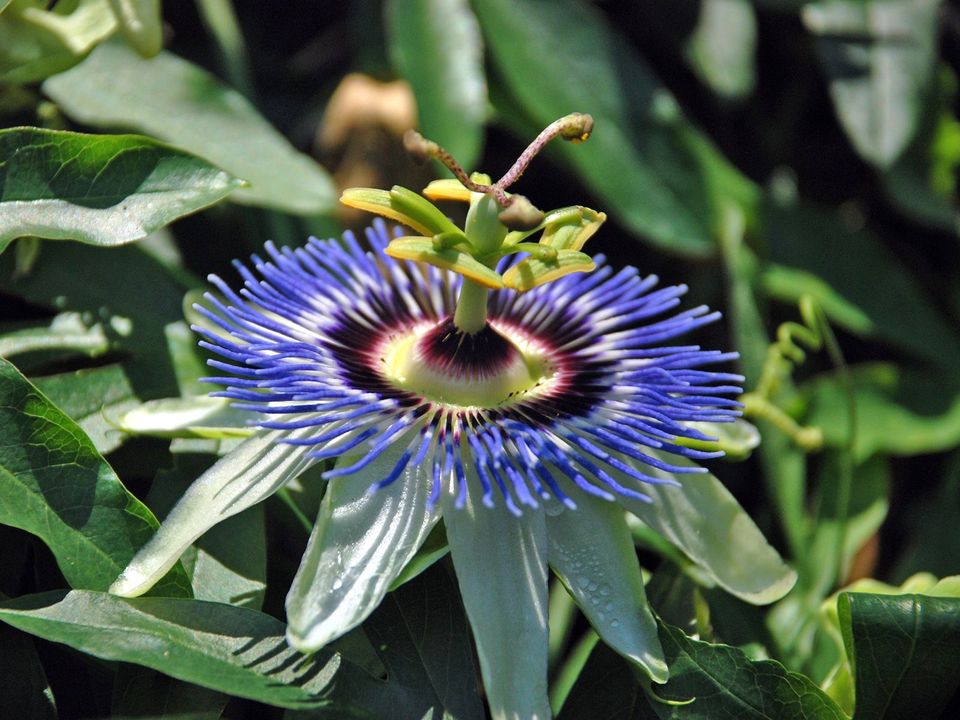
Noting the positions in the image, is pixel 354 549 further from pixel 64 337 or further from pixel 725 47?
pixel 725 47

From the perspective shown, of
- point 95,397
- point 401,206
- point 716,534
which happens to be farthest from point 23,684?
point 716,534

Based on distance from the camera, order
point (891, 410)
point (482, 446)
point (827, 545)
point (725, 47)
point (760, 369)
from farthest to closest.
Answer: point (725, 47) < point (891, 410) < point (760, 369) < point (827, 545) < point (482, 446)

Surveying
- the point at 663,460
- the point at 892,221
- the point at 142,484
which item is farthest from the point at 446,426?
the point at 892,221

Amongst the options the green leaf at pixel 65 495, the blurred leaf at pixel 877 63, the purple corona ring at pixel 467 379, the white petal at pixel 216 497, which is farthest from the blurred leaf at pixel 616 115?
the green leaf at pixel 65 495

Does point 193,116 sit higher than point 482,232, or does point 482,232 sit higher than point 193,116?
point 482,232

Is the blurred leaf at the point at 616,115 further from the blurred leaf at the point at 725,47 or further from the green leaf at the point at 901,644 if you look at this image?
the green leaf at the point at 901,644

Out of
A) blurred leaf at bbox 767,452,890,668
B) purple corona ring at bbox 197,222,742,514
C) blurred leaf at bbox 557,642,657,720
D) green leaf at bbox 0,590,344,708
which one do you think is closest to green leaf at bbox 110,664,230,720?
green leaf at bbox 0,590,344,708

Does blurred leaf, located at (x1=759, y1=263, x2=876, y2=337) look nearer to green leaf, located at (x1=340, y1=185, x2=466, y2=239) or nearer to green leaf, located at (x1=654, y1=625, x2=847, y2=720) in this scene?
green leaf, located at (x1=340, y1=185, x2=466, y2=239)
